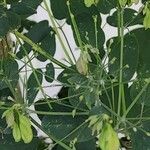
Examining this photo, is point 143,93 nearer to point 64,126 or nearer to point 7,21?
point 64,126

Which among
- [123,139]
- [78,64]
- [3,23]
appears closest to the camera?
[78,64]

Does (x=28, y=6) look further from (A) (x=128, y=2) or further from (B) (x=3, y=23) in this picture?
(A) (x=128, y=2)

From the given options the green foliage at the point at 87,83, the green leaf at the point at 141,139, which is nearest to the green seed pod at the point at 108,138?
the green foliage at the point at 87,83

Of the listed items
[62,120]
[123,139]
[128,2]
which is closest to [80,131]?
[62,120]

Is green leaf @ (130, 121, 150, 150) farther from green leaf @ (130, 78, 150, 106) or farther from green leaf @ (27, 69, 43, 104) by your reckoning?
green leaf @ (27, 69, 43, 104)

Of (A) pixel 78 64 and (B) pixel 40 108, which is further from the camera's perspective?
(B) pixel 40 108

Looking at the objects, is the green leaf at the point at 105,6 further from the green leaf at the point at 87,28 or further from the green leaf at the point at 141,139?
the green leaf at the point at 141,139
